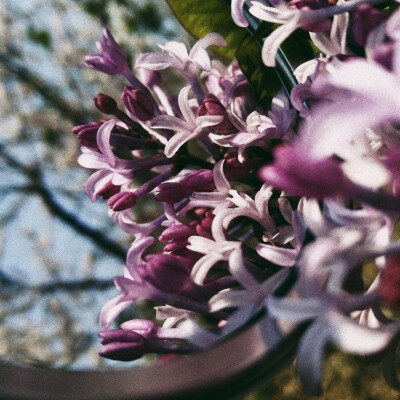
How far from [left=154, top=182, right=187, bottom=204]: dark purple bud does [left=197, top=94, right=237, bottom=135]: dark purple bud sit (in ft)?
0.16

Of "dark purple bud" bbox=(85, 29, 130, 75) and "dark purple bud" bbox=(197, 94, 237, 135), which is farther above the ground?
"dark purple bud" bbox=(85, 29, 130, 75)

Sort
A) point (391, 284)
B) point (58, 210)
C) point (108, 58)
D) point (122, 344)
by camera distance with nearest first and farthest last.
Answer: point (391, 284) < point (122, 344) < point (108, 58) < point (58, 210)

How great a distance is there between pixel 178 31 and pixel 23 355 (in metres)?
1.69

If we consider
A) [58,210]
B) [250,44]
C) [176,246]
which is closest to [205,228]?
[176,246]

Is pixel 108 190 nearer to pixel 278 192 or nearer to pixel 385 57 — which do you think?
pixel 278 192

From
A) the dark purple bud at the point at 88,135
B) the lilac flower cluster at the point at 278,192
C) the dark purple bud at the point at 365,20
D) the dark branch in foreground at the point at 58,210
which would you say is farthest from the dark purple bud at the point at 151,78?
the dark branch in foreground at the point at 58,210

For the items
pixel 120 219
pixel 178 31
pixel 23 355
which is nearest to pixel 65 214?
pixel 23 355

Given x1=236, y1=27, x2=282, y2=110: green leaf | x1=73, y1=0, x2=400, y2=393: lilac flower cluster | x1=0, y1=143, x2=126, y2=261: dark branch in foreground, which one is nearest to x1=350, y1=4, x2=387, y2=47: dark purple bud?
x1=73, y1=0, x2=400, y2=393: lilac flower cluster

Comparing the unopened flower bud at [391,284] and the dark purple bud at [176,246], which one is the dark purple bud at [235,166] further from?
the unopened flower bud at [391,284]

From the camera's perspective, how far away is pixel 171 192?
384mm

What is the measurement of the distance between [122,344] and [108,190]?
0.13 meters

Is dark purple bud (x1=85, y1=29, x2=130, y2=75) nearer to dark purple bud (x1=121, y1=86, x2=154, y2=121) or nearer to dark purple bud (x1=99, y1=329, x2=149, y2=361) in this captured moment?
dark purple bud (x1=121, y1=86, x2=154, y2=121)

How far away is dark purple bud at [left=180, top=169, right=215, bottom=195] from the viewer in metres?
0.37

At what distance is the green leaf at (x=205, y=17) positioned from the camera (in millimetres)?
457
